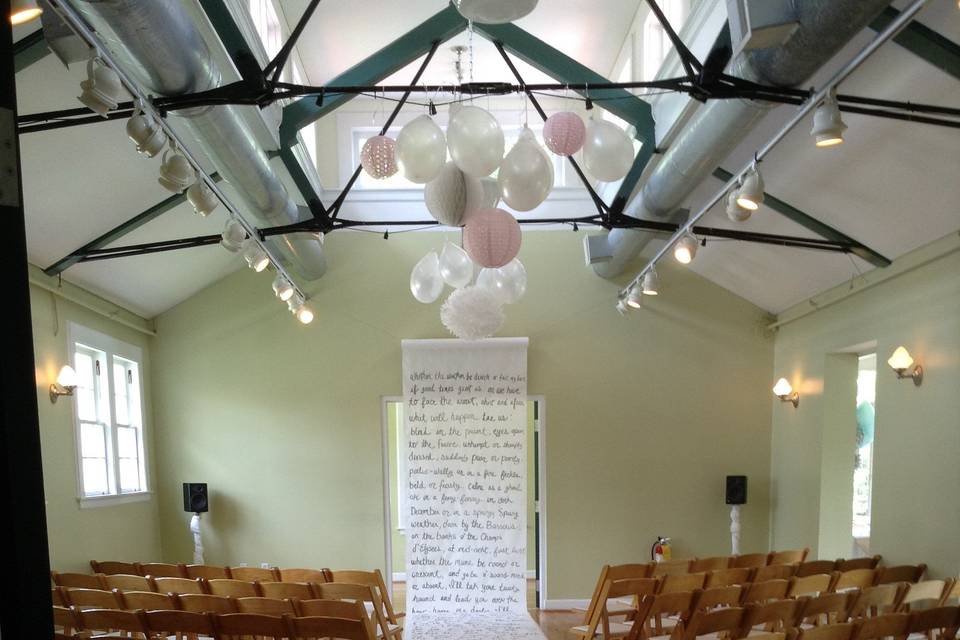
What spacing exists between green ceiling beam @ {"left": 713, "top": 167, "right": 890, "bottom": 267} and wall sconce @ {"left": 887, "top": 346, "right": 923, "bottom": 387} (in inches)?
30.2

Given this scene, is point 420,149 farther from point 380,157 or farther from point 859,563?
point 859,563

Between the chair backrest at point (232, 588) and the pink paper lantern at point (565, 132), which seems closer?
the pink paper lantern at point (565, 132)

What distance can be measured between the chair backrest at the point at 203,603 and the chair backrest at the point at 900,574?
173 inches

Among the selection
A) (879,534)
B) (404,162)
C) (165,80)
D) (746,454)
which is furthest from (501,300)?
(746,454)

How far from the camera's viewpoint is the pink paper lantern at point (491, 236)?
4.07 metres

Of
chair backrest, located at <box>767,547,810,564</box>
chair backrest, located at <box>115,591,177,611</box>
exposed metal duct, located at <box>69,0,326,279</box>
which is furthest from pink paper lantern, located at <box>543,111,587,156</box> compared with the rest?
chair backrest, located at <box>767,547,810,564</box>

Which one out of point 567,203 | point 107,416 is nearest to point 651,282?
point 567,203

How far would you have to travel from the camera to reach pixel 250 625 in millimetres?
4020

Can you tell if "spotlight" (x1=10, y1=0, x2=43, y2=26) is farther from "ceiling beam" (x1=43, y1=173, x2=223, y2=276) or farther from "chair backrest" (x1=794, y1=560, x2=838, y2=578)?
"chair backrest" (x1=794, y1=560, x2=838, y2=578)

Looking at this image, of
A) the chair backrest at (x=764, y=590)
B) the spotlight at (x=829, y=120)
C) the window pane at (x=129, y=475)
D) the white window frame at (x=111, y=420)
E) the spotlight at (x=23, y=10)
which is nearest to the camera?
the spotlight at (x=23, y=10)

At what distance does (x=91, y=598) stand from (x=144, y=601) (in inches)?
13.1

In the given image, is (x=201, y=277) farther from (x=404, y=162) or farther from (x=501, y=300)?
(x=404, y=162)

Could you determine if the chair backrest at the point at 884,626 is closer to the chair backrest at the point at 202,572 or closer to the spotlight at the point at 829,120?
the spotlight at the point at 829,120

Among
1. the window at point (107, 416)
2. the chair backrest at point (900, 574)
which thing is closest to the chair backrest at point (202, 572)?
the window at point (107, 416)
